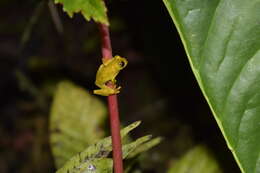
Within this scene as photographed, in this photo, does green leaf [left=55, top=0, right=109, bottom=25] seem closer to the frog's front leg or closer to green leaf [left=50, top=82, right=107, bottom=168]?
the frog's front leg

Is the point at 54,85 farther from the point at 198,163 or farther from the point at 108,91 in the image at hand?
the point at 108,91

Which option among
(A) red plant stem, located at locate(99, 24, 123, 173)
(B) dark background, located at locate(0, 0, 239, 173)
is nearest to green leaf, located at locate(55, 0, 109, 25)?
(A) red plant stem, located at locate(99, 24, 123, 173)

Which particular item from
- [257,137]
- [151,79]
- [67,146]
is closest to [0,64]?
[151,79]

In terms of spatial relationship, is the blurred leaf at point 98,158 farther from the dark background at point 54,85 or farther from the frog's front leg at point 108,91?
the dark background at point 54,85

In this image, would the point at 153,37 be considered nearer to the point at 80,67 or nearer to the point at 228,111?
the point at 228,111

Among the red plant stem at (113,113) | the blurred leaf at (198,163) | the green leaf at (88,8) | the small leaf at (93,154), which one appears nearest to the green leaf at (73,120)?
the blurred leaf at (198,163)
